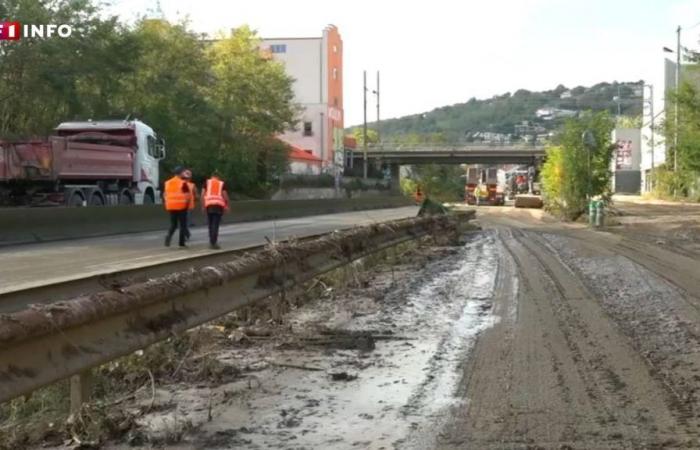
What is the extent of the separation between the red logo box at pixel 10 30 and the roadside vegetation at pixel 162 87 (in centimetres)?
39

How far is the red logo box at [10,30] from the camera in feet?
98.5

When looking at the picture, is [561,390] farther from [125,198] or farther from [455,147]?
[455,147]

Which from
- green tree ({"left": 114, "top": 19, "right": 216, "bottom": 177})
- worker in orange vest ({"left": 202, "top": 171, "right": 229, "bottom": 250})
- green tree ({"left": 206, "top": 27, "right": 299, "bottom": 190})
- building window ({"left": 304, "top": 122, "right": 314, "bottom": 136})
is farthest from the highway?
building window ({"left": 304, "top": 122, "right": 314, "bottom": 136})

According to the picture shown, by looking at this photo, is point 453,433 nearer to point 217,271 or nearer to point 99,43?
point 217,271

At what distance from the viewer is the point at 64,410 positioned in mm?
5285

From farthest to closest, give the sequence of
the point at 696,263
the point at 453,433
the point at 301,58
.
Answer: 1. the point at 301,58
2. the point at 696,263
3. the point at 453,433

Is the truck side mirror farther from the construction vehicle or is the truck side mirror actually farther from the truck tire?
the construction vehicle

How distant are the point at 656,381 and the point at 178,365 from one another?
3.58 m

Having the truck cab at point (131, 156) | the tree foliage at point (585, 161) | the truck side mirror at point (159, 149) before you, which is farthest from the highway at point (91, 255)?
the tree foliage at point (585, 161)

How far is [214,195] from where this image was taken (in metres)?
17.5

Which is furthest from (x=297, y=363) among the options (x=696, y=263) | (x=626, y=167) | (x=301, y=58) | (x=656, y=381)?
(x=626, y=167)

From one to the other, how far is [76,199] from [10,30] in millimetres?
9071

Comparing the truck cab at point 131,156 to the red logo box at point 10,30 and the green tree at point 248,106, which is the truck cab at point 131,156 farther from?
the green tree at point 248,106

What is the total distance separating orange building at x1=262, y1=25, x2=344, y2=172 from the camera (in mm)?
93875
